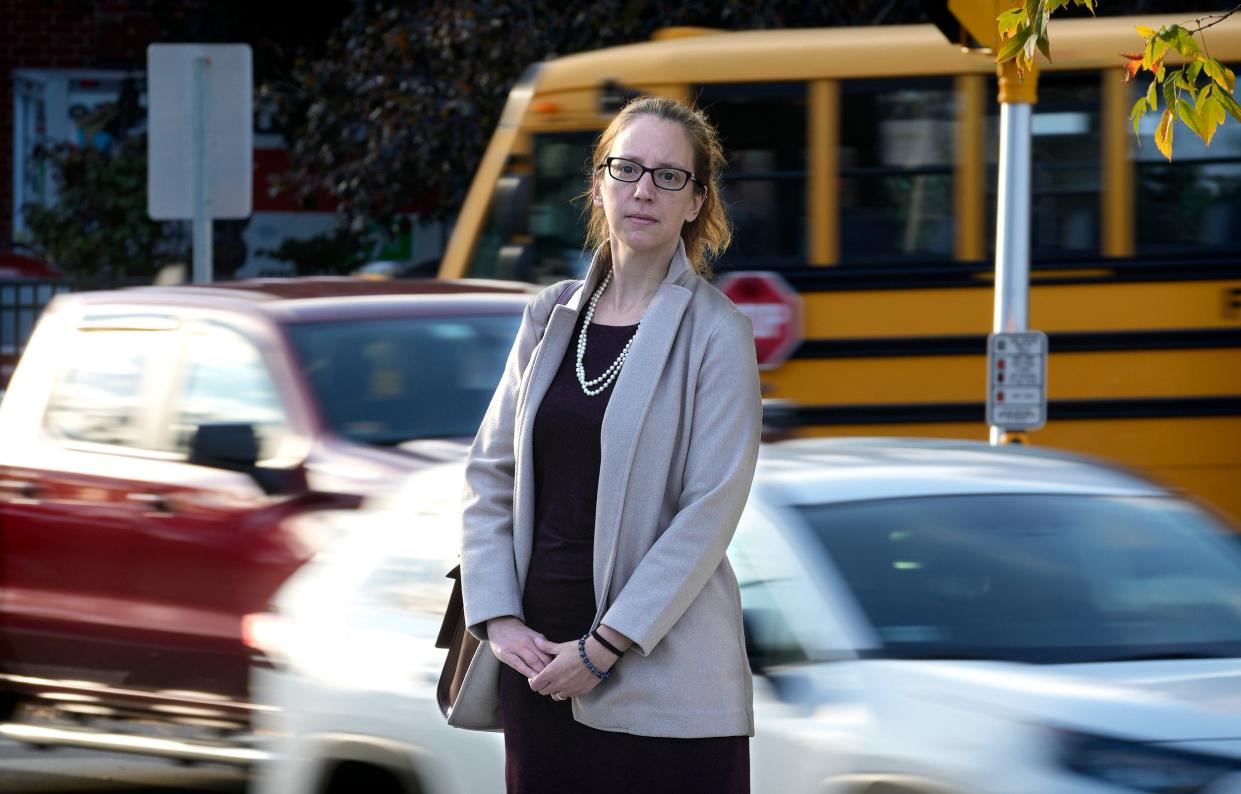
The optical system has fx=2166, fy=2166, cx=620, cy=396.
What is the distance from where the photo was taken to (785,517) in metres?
4.98

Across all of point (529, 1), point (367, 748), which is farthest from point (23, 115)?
point (367, 748)

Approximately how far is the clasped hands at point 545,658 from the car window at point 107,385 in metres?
4.86

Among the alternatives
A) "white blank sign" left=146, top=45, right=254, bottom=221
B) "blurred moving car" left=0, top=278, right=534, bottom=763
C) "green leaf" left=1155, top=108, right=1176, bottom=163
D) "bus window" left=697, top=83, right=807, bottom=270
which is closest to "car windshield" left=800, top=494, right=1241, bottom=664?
"green leaf" left=1155, top=108, right=1176, bottom=163

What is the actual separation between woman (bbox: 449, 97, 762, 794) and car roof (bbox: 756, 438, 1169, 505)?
66.9 inches

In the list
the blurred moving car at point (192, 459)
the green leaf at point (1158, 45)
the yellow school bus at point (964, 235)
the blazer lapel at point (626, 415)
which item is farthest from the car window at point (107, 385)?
the green leaf at point (1158, 45)

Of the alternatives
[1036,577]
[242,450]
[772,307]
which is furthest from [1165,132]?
[772,307]

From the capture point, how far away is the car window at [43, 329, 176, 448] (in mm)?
8062

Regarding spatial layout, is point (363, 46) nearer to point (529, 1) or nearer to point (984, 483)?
point (529, 1)

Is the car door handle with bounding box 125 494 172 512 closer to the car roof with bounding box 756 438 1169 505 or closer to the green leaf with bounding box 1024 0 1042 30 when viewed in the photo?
the car roof with bounding box 756 438 1169 505

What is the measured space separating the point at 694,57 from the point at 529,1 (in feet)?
24.7

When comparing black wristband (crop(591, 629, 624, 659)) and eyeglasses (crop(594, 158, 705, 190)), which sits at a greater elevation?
eyeglasses (crop(594, 158, 705, 190))

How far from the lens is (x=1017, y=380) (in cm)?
937

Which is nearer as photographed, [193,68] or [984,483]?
[984,483]

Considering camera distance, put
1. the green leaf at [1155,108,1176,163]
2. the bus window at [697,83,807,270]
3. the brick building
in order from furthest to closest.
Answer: the brick building, the bus window at [697,83,807,270], the green leaf at [1155,108,1176,163]
